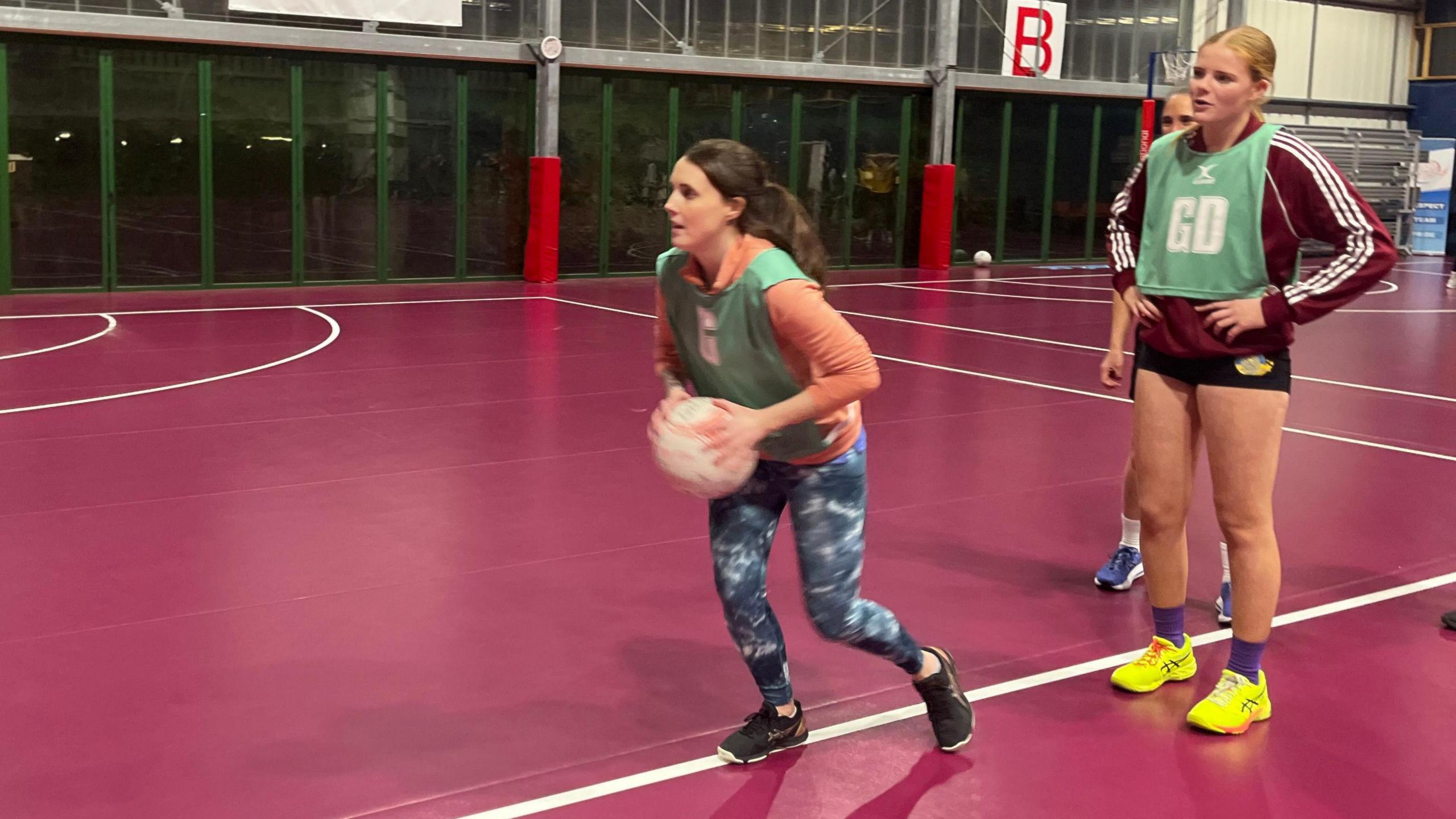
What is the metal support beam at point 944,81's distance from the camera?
21062 mm

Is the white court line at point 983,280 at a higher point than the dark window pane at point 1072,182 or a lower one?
lower

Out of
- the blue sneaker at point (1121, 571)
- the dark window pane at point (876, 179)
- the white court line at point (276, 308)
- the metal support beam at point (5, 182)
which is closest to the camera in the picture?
the blue sneaker at point (1121, 571)

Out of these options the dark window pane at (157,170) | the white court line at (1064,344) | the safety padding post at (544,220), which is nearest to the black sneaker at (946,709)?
the white court line at (1064,344)

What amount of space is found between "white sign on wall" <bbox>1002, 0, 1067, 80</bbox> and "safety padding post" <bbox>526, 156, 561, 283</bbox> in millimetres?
7913

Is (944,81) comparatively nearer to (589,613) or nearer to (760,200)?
(589,613)

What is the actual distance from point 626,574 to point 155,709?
1.89m

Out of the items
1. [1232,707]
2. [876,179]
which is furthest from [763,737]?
[876,179]

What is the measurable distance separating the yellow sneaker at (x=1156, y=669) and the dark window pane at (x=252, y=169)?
14561 millimetres

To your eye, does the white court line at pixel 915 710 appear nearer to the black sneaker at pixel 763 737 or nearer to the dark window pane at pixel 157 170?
the black sneaker at pixel 763 737

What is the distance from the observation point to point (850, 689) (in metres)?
4.25

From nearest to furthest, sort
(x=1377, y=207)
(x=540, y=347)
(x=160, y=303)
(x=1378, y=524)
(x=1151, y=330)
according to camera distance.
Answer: (x=1151, y=330) < (x=1378, y=524) < (x=540, y=347) < (x=160, y=303) < (x=1377, y=207)

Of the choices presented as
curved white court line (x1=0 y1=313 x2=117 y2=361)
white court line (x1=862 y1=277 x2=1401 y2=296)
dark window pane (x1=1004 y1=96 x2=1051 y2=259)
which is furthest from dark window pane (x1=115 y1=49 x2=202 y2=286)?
dark window pane (x1=1004 y1=96 x2=1051 y2=259)

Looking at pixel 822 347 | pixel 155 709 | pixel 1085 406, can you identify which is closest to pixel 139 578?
pixel 155 709

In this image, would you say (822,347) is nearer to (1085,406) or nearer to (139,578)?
(139,578)
